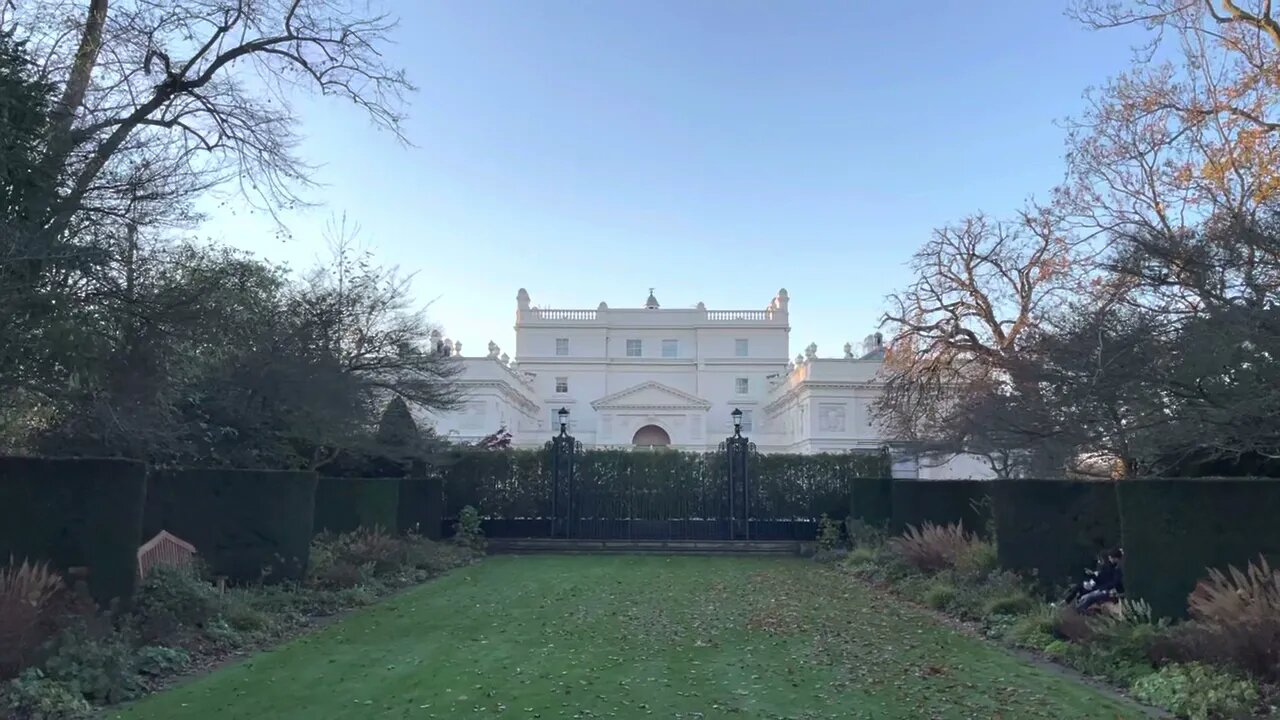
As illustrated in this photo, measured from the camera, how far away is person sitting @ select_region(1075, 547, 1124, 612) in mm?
10477

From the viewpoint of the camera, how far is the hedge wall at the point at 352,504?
1806 cm

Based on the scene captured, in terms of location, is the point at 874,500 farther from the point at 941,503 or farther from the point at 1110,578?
the point at 1110,578

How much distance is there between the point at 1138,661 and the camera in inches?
340

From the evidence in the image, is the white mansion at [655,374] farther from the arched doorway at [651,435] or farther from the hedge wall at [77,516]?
the hedge wall at [77,516]

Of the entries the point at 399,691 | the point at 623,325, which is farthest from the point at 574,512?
the point at 623,325

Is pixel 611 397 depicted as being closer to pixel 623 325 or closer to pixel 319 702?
pixel 623 325

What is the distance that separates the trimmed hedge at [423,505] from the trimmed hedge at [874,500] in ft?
34.9

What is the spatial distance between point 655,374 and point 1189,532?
6192 cm

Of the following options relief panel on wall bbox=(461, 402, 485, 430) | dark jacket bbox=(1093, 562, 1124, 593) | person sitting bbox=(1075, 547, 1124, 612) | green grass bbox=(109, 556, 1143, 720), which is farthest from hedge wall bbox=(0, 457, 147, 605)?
relief panel on wall bbox=(461, 402, 485, 430)

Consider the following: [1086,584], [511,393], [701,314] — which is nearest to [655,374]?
[701,314]

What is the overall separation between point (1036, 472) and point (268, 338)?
1526cm

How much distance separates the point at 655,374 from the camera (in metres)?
71.2

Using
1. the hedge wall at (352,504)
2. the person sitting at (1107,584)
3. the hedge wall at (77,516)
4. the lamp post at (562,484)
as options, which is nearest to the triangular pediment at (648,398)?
the lamp post at (562,484)

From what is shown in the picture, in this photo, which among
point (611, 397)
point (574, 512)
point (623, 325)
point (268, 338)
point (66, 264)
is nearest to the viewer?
point (66, 264)
